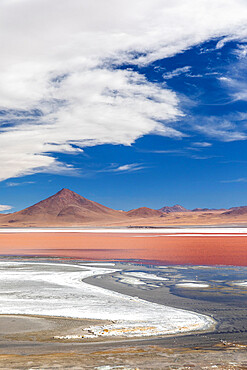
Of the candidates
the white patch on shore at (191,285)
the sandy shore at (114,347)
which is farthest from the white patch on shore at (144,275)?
the sandy shore at (114,347)

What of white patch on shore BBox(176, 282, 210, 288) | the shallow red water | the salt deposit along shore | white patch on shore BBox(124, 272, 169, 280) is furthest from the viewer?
the shallow red water

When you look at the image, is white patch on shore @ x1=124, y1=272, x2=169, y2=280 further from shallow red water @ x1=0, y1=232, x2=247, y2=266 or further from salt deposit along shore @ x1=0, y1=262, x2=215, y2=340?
shallow red water @ x1=0, y1=232, x2=247, y2=266

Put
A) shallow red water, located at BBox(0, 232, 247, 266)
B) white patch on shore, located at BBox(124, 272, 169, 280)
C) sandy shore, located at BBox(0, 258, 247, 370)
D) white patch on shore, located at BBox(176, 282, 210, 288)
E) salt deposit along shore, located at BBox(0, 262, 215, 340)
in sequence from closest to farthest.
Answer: sandy shore, located at BBox(0, 258, 247, 370)
salt deposit along shore, located at BBox(0, 262, 215, 340)
white patch on shore, located at BBox(176, 282, 210, 288)
white patch on shore, located at BBox(124, 272, 169, 280)
shallow red water, located at BBox(0, 232, 247, 266)

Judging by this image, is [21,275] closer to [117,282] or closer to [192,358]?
[117,282]

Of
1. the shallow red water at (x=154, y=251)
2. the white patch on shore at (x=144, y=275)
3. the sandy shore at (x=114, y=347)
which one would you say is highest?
the shallow red water at (x=154, y=251)

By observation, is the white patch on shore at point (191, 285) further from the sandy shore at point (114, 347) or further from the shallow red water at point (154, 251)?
the shallow red water at point (154, 251)

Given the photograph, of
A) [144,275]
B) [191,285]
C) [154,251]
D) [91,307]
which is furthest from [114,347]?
[154,251]

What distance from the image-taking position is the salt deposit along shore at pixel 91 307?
7.56 meters

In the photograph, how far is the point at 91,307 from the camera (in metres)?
9.59

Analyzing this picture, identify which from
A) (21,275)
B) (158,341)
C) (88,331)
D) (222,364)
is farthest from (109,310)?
(21,275)

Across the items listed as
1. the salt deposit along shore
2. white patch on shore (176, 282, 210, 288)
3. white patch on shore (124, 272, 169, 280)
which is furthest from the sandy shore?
white patch on shore (124, 272, 169, 280)

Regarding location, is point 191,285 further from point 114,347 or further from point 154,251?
point 154,251

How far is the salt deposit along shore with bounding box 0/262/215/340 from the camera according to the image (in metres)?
7.56

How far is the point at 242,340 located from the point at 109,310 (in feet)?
11.3
